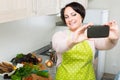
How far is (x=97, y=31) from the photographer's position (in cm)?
97

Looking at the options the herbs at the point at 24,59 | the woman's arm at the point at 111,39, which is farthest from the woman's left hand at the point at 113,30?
the herbs at the point at 24,59

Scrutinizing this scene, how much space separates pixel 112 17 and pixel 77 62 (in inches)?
81.3

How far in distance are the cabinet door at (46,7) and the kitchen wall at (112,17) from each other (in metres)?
1.58

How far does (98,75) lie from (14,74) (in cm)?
158

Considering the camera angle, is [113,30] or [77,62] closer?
[113,30]

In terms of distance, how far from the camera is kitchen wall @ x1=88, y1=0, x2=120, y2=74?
3199mm

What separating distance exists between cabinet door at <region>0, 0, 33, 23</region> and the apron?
0.40m

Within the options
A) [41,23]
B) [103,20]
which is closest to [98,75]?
[103,20]

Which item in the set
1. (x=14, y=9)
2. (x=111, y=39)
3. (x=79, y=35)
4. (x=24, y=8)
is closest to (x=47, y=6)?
(x=24, y=8)

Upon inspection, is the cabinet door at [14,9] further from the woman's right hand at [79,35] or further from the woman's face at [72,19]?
the woman's right hand at [79,35]

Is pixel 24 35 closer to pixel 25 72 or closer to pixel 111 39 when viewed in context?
pixel 25 72

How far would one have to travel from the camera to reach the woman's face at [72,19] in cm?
128

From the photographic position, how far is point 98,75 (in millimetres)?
2818

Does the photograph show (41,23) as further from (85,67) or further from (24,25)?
(85,67)
